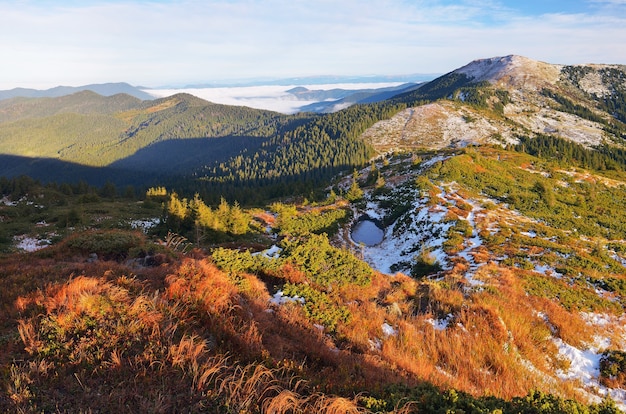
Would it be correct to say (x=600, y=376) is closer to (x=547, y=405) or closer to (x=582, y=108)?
(x=547, y=405)

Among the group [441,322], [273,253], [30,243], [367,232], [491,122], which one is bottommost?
[367,232]

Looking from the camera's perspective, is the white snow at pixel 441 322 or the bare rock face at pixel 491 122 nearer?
the white snow at pixel 441 322

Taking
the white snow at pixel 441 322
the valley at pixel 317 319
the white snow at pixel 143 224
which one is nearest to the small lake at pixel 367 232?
the valley at pixel 317 319

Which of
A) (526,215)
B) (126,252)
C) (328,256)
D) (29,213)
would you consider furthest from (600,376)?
(29,213)

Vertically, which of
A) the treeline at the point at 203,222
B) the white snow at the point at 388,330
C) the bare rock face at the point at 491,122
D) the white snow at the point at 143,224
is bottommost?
the white snow at the point at 143,224

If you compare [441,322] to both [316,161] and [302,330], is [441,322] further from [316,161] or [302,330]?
[316,161]

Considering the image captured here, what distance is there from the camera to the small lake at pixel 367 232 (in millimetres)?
43097

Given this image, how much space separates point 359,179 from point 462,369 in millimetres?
76141

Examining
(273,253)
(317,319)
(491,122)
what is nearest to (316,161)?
(491,122)

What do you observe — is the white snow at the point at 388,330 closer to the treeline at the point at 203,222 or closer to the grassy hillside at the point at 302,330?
the grassy hillside at the point at 302,330

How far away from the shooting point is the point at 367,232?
4597cm

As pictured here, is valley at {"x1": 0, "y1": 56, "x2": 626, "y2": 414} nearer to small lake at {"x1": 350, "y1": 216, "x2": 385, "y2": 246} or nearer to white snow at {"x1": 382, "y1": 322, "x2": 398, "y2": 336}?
white snow at {"x1": 382, "y1": 322, "x2": 398, "y2": 336}

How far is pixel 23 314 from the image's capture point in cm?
659

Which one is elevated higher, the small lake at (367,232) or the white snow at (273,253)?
the white snow at (273,253)
